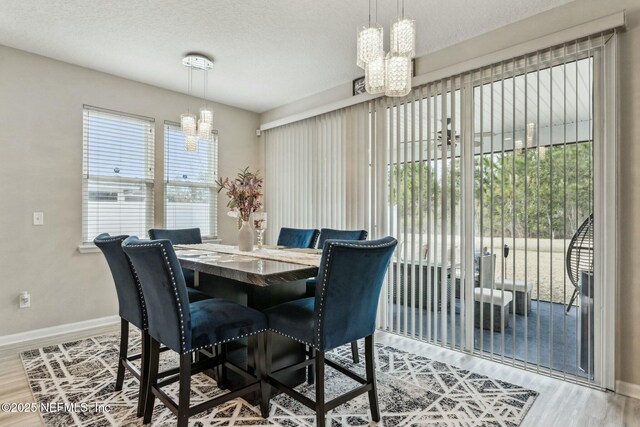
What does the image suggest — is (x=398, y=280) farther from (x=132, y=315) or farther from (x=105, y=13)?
(x=105, y=13)

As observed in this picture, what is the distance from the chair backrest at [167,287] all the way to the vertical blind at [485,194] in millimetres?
2153

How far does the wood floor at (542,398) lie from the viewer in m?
1.96

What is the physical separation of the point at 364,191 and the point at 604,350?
228 cm

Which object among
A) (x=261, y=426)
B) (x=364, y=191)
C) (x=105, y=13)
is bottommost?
(x=261, y=426)

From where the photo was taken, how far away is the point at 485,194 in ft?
9.30

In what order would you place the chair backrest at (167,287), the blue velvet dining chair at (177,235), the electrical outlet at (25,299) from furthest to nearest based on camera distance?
the blue velvet dining chair at (177,235) → the electrical outlet at (25,299) → the chair backrest at (167,287)

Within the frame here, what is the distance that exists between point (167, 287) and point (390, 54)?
5.41 ft

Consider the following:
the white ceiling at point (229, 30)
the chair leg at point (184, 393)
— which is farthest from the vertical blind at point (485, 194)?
the chair leg at point (184, 393)

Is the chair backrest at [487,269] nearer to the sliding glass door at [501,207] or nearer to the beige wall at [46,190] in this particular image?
the sliding glass door at [501,207]

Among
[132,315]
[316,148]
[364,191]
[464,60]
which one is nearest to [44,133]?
[132,315]

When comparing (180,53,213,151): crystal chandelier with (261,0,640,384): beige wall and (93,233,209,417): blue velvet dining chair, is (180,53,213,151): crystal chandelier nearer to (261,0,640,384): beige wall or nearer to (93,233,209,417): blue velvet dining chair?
(93,233,209,417): blue velvet dining chair

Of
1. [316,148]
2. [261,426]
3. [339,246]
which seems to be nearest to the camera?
[339,246]

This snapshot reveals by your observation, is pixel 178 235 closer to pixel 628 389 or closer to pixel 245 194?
pixel 245 194

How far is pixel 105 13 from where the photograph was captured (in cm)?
266
